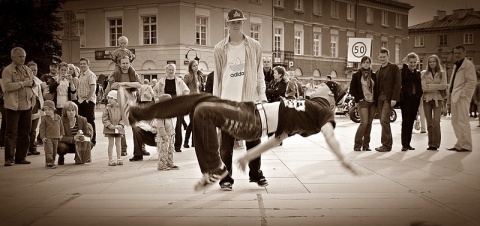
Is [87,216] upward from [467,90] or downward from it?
downward

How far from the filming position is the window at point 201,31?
34.6 m

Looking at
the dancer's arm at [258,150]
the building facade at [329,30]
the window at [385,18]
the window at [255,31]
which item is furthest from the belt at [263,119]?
the window at [385,18]

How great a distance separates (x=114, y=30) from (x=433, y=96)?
28820 millimetres

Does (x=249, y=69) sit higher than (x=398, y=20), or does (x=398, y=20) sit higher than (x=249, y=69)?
(x=398, y=20)

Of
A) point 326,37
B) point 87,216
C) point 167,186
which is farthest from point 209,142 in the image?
point 326,37

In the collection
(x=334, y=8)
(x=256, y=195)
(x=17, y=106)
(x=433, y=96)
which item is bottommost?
(x=256, y=195)

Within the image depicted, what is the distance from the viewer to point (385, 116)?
33.8 ft

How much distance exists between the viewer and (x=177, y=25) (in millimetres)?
33469

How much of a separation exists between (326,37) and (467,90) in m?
37.6

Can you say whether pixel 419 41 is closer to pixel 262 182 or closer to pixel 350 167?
pixel 262 182

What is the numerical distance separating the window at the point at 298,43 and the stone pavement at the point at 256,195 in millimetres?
35454

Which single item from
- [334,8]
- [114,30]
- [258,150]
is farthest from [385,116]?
[334,8]

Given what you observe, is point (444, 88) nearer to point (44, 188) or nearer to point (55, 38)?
point (44, 188)

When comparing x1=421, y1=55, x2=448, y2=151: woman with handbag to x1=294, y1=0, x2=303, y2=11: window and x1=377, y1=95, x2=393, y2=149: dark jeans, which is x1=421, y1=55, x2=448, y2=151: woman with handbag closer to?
x1=377, y1=95, x2=393, y2=149: dark jeans
